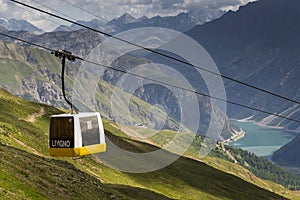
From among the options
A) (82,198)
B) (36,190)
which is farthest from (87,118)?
(82,198)

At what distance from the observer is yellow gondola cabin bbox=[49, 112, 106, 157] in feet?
90.2

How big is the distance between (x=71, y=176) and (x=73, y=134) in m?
31.9

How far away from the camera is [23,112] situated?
117 metres

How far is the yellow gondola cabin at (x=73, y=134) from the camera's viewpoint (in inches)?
1082

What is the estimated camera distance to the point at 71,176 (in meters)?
57.8

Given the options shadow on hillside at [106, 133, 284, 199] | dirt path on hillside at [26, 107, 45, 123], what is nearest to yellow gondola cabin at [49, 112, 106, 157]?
shadow on hillside at [106, 133, 284, 199]

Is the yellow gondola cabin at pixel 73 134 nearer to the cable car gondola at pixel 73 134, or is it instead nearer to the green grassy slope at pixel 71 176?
the cable car gondola at pixel 73 134

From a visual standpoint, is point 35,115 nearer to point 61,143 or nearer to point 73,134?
point 61,143

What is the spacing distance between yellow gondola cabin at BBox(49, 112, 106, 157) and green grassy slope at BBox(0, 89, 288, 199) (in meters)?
6.94

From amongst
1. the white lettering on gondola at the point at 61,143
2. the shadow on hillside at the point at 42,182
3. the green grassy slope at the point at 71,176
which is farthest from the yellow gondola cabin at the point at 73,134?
the shadow on hillside at the point at 42,182

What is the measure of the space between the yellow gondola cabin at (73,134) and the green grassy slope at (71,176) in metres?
6.94

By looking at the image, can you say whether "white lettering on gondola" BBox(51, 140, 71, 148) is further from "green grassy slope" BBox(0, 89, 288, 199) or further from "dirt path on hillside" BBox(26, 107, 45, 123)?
"dirt path on hillside" BBox(26, 107, 45, 123)

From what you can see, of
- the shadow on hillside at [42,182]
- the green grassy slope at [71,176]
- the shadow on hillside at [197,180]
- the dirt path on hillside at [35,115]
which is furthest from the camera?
the dirt path on hillside at [35,115]

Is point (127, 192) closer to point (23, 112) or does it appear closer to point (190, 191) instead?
point (190, 191)
